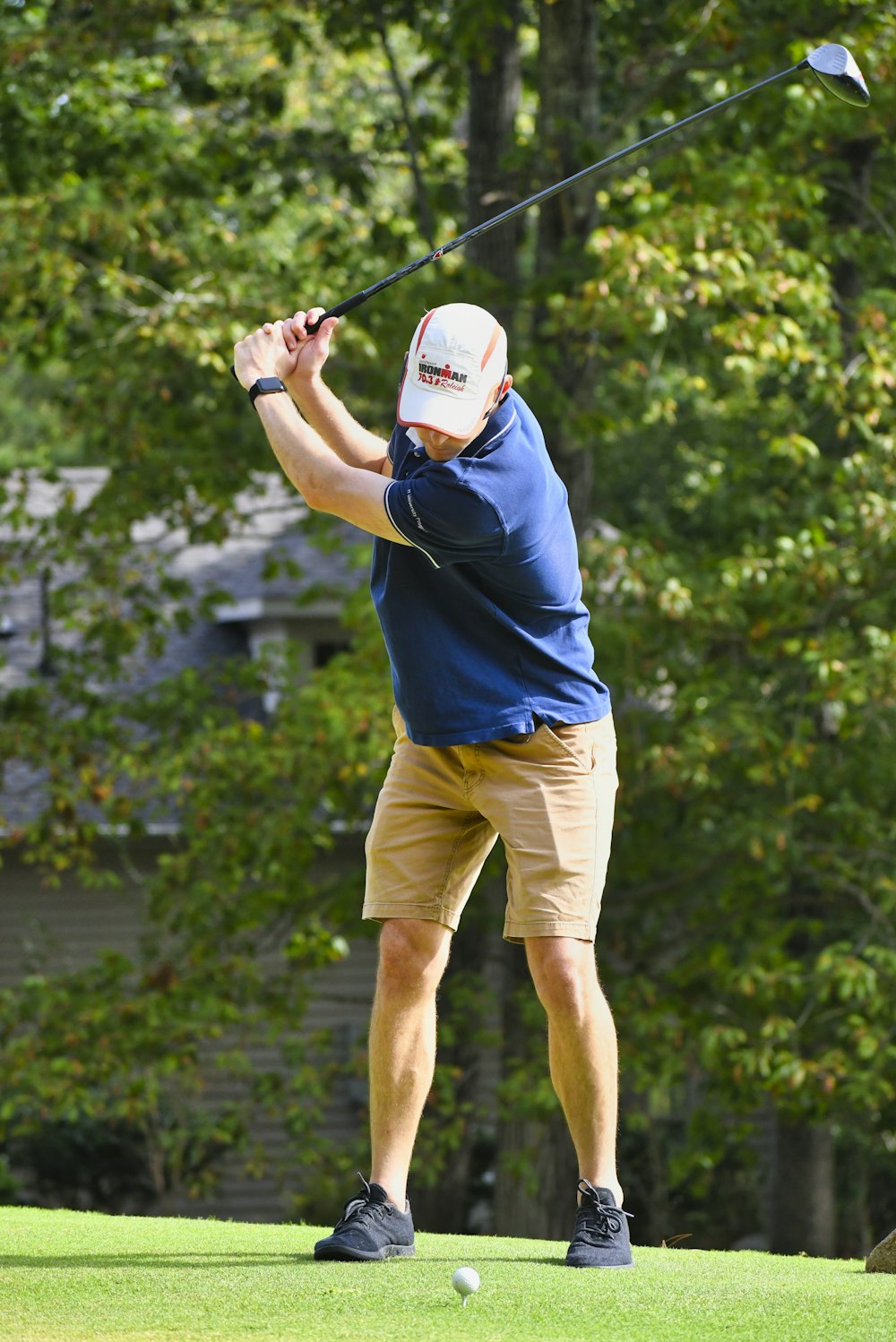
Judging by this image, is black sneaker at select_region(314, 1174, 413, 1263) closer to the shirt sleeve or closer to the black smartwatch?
the shirt sleeve

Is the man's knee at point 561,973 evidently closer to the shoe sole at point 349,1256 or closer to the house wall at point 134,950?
the shoe sole at point 349,1256

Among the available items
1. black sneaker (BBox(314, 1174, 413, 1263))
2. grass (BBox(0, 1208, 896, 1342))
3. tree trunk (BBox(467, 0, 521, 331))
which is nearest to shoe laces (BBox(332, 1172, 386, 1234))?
black sneaker (BBox(314, 1174, 413, 1263))

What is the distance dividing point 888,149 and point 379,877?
8.18 m

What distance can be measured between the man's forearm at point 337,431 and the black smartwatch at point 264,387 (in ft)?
0.51

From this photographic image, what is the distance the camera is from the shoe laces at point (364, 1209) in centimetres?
356

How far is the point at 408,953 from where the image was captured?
367 centimetres

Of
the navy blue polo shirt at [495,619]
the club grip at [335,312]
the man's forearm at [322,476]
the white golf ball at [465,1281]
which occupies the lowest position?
the white golf ball at [465,1281]

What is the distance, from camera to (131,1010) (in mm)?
9391

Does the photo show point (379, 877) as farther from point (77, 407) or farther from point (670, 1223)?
point (670, 1223)

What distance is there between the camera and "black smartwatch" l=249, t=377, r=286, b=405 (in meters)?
3.70

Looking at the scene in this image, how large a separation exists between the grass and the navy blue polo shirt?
3.56 feet

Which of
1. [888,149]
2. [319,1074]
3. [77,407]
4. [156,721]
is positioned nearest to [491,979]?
[319,1074]

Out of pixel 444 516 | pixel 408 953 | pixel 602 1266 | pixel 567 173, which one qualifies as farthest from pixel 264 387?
pixel 567 173

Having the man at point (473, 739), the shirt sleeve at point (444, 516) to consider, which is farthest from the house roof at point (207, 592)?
the shirt sleeve at point (444, 516)
